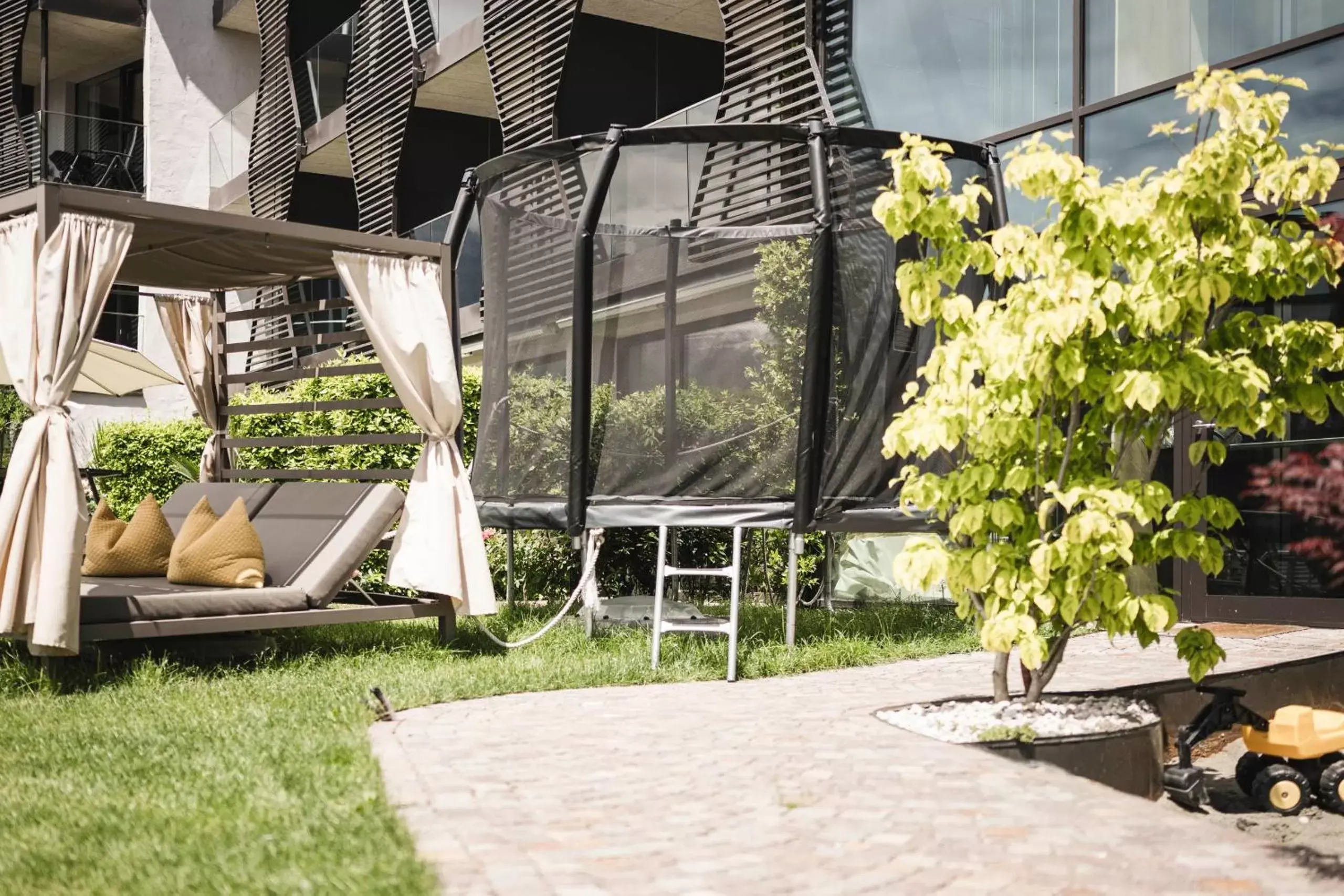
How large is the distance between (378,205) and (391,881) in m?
15.0

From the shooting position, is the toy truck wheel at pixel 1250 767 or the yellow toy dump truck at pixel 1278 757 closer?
the yellow toy dump truck at pixel 1278 757

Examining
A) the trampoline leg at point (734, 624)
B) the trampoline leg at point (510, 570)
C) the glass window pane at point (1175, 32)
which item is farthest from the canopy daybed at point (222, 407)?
the glass window pane at point (1175, 32)

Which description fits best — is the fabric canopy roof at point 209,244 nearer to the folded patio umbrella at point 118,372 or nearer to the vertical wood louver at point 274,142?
the folded patio umbrella at point 118,372

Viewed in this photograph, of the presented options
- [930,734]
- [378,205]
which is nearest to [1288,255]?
[930,734]

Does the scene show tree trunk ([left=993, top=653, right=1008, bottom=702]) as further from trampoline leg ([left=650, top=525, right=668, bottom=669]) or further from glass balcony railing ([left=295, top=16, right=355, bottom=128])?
glass balcony railing ([left=295, top=16, right=355, bottom=128])

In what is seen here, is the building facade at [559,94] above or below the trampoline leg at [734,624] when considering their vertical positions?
above

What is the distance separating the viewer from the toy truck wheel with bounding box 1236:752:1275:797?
486 centimetres

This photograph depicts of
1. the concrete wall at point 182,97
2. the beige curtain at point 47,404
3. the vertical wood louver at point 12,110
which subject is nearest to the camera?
the beige curtain at point 47,404

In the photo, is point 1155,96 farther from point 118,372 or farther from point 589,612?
point 118,372

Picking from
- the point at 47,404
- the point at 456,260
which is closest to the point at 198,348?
the point at 456,260

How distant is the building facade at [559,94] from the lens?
8469 mm

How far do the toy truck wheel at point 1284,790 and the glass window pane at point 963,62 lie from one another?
5871mm

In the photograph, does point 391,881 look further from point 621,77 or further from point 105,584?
point 621,77

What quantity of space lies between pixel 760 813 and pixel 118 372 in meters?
11.1
